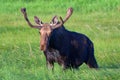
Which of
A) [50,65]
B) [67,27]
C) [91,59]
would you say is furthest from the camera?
[67,27]

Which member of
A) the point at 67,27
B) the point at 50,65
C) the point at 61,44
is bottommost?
the point at 67,27

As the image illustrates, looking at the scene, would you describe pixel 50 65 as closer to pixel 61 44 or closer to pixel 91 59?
pixel 61 44

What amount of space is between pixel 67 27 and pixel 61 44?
28.3 ft

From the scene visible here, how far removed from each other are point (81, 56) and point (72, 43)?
0.30 metres

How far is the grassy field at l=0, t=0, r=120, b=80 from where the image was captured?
948 centimetres

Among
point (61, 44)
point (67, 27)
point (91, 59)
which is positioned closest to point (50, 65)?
point (61, 44)

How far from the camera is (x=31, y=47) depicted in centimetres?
1449

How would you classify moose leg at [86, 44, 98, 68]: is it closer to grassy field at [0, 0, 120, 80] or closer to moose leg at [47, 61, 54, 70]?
grassy field at [0, 0, 120, 80]

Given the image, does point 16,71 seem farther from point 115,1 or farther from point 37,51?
point 115,1

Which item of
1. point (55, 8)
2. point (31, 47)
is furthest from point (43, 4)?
point (31, 47)

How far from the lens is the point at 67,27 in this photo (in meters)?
19.5

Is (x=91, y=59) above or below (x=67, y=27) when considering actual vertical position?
above

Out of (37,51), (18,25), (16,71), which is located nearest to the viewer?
(16,71)

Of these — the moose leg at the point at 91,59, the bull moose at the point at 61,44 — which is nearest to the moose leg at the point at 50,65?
the bull moose at the point at 61,44
